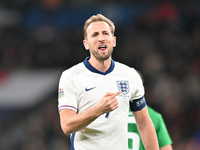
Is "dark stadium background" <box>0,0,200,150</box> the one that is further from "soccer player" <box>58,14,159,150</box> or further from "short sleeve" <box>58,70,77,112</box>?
"short sleeve" <box>58,70,77,112</box>

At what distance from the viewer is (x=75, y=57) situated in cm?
1239

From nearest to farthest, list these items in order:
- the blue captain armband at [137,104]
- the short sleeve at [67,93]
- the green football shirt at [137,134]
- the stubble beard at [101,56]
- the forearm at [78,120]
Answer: the forearm at [78,120]
the short sleeve at [67,93]
the stubble beard at [101,56]
the blue captain armband at [137,104]
the green football shirt at [137,134]

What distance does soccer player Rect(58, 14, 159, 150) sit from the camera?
344 centimetres

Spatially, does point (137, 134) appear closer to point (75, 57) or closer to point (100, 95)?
point (100, 95)

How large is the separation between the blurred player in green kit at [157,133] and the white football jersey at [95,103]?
2.86 ft

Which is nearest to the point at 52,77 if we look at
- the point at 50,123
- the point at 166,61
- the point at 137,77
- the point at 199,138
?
the point at 50,123

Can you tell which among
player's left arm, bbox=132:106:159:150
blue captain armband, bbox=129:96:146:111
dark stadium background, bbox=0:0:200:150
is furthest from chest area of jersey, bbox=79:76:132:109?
dark stadium background, bbox=0:0:200:150

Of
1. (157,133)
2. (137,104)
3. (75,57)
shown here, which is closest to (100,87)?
(137,104)

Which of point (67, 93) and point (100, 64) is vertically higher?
point (100, 64)

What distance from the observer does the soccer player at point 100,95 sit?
3443 millimetres

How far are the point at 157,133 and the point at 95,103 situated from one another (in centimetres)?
142

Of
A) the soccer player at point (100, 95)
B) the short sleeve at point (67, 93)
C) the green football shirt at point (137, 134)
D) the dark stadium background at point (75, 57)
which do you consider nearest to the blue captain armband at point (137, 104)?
the soccer player at point (100, 95)

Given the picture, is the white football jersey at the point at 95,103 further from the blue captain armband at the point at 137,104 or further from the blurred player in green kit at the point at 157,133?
the blurred player in green kit at the point at 157,133

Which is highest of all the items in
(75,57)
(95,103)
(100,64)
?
(75,57)
